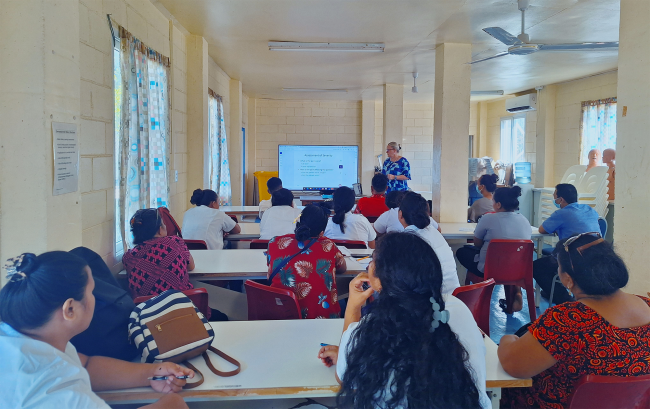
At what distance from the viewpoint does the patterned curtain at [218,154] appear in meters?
6.97

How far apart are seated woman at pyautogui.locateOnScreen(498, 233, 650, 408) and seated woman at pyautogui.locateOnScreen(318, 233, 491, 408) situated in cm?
39

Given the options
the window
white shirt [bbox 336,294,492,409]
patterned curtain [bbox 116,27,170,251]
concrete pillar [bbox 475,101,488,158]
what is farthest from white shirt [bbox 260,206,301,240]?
concrete pillar [bbox 475,101,488,158]

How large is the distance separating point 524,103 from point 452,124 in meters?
4.55

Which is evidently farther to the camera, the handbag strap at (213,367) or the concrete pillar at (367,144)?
the concrete pillar at (367,144)

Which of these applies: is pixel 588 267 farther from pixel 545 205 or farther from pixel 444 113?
pixel 545 205

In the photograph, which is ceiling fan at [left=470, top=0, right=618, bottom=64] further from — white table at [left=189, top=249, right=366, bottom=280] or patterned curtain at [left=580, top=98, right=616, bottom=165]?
patterned curtain at [left=580, top=98, right=616, bottom=165]

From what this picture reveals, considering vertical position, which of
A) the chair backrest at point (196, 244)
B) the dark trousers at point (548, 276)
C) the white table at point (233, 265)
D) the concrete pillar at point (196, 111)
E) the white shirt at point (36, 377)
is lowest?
the dark trousers at point (548, 276)

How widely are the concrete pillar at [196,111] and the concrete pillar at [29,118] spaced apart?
10.8ft

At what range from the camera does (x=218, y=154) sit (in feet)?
24.1

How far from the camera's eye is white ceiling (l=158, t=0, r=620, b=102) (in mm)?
4477

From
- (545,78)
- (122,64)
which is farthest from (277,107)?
(122,64)

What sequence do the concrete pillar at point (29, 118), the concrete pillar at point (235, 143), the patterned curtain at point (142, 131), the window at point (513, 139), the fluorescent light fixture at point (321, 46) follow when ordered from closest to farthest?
the concrete pillar at point (29, 118) → the patterned curtain at point (142, 131) → the fluorescent light fixture at point (321, 46) → the concrete pillar at point (235, 143) → the window at point (513, 139)

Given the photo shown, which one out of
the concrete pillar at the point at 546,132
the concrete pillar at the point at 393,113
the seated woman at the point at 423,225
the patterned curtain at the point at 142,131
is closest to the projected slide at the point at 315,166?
A: the concrete pillar at the point at 393,113

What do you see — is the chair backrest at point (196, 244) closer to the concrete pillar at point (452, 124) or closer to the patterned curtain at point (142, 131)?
the patterned curtain at point (142, 131)
